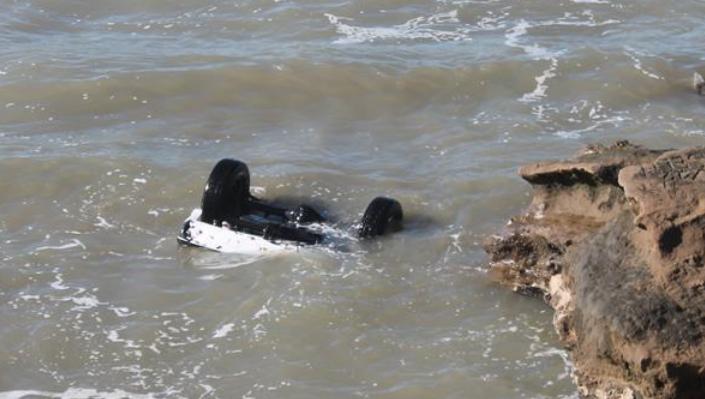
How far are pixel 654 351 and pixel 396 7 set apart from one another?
38.1 ft

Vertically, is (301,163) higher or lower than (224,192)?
lower

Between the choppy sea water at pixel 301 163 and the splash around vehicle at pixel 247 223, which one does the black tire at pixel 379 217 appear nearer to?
the splash around vehicle at pixel 247 223

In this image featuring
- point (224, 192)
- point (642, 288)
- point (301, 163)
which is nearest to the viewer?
point (642, 288)

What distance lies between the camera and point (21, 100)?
13602 mm

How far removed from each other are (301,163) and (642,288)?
17.8 feet

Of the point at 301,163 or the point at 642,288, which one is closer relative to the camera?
the point at 642,288

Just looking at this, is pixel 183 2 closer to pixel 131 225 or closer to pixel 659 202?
pixel 131 225

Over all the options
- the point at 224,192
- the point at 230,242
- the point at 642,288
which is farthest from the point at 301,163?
the point at 642,288

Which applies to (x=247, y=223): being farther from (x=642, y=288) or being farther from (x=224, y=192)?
(x=642, y=288)

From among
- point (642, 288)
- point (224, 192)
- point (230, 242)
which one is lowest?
point (230, 242)

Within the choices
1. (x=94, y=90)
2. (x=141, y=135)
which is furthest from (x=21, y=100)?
(x=141, y=135)

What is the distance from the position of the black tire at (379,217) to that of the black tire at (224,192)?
40.6 inches

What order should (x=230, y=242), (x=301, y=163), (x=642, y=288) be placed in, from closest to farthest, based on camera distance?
(x=642, y=288)
(x=230, y=242)
(x=301, y=163)

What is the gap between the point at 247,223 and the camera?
9977 mm
